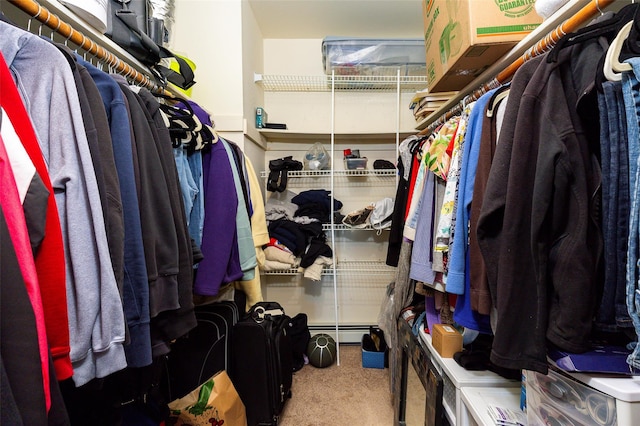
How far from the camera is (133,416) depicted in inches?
41.1

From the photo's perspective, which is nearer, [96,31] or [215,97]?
[96,31]

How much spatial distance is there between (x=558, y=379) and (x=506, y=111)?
2.08 feet

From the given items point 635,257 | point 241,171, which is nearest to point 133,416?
point 241,171

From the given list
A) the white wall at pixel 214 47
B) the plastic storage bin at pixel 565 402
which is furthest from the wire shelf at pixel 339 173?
the plastic storage bin at pixel 565 402

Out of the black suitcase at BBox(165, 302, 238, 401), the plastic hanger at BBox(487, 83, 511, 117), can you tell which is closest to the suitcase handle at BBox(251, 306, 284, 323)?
the black suitcase at BBox(165, 302, 238, 401)

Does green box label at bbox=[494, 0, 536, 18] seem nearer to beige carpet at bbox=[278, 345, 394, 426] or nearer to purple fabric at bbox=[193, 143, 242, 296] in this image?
purple fabric at bbox=[193, 143, 242, 296]

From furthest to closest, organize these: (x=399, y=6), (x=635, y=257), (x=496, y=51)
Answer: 1. (x=399, y=6)
2. (x=496, y=51)
3. (x=635, y=257)

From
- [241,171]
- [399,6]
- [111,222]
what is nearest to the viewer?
[111,222]

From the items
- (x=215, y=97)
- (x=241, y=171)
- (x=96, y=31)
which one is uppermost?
(x=215, y=97)

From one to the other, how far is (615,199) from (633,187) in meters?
0.03

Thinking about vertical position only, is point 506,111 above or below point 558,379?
above

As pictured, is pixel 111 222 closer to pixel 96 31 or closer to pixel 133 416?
pixel 96 31

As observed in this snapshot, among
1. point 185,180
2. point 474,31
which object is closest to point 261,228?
point 185,180

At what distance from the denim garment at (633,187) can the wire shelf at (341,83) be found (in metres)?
1.75
